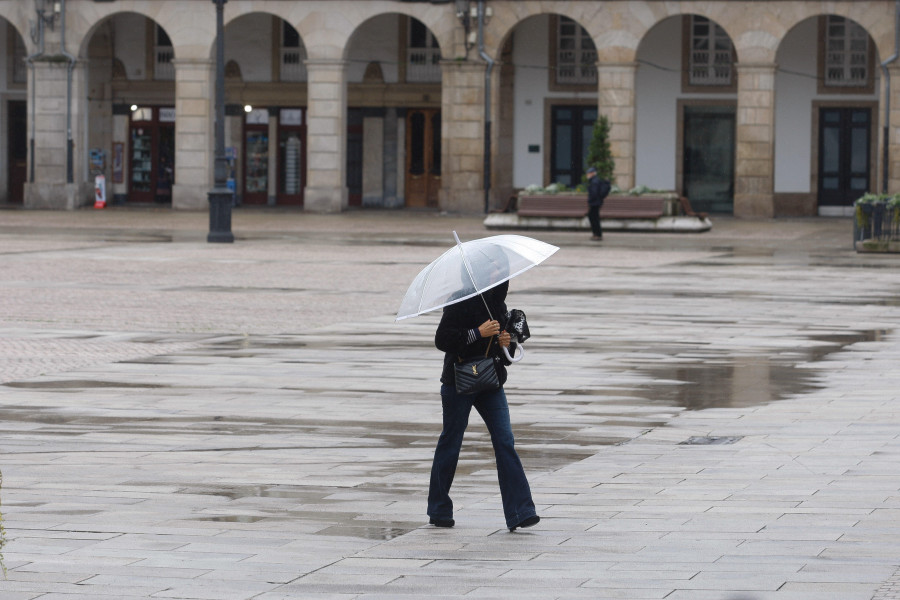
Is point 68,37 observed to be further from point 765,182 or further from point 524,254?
point 524,254

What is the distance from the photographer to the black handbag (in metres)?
7.94

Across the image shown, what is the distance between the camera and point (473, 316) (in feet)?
26.3

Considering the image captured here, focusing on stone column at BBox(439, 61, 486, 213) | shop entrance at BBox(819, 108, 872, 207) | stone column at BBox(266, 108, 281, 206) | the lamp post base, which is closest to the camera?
the lamp post base

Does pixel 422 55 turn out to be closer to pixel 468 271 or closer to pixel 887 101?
pixel 887 101

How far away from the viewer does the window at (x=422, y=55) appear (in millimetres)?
48375

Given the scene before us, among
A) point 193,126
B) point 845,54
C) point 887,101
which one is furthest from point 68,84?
point 887,101

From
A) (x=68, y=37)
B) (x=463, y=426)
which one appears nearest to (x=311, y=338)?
(x=463, y=426)

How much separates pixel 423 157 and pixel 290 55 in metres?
4.91

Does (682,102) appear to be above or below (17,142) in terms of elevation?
above

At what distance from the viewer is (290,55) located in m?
49.7

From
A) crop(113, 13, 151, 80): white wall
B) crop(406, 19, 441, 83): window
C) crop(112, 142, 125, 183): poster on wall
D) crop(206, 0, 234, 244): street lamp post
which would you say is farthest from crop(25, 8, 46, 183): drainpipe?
crop(206, 0, 234, 244): street lamp post

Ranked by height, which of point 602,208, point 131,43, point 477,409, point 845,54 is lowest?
point 477,409

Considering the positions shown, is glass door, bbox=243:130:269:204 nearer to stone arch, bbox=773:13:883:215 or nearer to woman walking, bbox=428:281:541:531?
stone arch, bbox=773:13:883:215

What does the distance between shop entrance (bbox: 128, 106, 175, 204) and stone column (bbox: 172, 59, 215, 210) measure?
3.98 m
